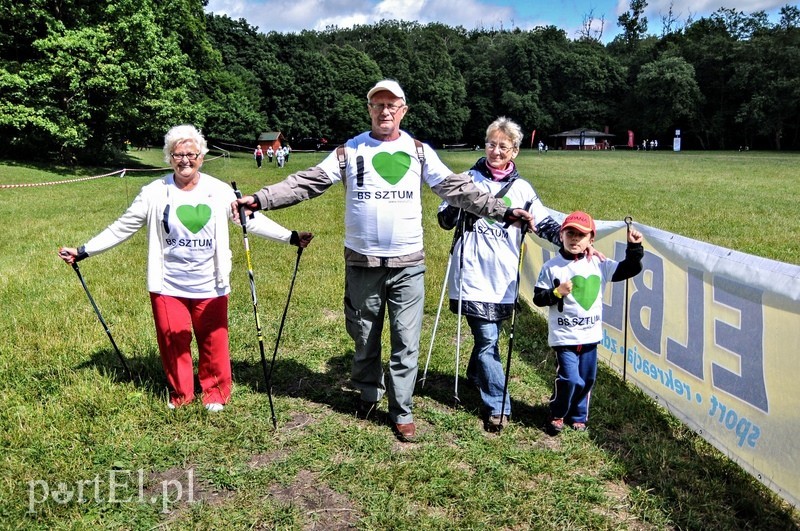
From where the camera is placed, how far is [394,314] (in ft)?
14.3

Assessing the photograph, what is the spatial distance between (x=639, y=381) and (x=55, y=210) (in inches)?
649

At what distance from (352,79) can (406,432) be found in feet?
278

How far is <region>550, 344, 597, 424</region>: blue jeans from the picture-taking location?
425 centimetres

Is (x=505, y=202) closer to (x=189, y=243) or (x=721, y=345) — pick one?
(x=721, y=345)

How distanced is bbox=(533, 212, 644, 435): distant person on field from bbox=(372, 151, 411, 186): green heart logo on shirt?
3.96 ft

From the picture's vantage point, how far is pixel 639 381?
527 centimetres

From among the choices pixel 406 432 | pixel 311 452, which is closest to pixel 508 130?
pixel 406 432

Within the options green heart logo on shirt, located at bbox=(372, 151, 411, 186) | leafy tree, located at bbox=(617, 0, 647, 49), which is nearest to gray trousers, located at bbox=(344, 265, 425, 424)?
green heart logo on shirt, located at bbox=(372, 151, 411, 186)

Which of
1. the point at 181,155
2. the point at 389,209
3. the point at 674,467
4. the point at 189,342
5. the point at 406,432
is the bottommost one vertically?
the point at 674,467

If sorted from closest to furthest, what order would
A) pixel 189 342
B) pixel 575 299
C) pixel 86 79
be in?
pixel 575 299 → pixel 189 342 → pixel 86 79

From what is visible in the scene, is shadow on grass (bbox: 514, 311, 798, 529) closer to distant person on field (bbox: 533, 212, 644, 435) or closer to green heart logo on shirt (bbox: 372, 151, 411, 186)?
distant person on field (bbox: 533, 212, 644, 435)

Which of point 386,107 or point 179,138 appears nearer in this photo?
point 386,107

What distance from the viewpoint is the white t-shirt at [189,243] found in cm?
437

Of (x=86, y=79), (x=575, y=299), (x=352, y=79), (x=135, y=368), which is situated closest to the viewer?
(x=575, y=299)
